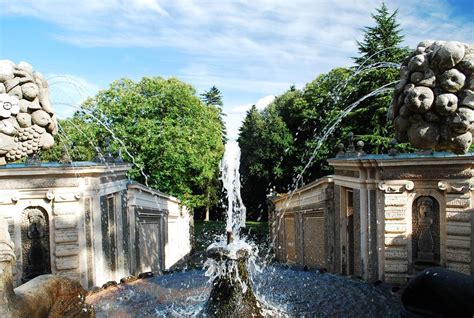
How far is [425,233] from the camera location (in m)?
11.8

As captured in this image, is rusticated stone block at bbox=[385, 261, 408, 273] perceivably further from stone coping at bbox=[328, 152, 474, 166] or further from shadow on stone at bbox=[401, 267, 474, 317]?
shadow on stone at bbox=[401, 267, 474, 317]

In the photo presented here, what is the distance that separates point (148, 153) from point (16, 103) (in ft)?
68.4

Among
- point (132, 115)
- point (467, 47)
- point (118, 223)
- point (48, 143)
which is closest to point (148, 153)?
point (132, 115)

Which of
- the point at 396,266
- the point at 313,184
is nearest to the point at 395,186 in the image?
the point at 396,266

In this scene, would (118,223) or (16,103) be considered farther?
(118,223)

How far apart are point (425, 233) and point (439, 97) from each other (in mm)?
8452

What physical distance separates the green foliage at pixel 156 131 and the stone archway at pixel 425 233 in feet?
50.5

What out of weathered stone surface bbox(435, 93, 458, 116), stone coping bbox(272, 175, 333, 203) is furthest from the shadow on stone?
stone coping bbox(272, 175, 333, 203)

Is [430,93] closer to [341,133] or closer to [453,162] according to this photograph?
[453,162]

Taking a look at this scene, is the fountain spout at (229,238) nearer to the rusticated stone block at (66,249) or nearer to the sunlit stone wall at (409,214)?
the sunlit stone wall at (409,214)

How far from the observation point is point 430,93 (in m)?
4.36

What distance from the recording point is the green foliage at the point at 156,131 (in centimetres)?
2523

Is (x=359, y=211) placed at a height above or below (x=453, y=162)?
below

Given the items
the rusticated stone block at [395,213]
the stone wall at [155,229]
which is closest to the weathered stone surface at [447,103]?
the rusticated stone block at [395,213]
